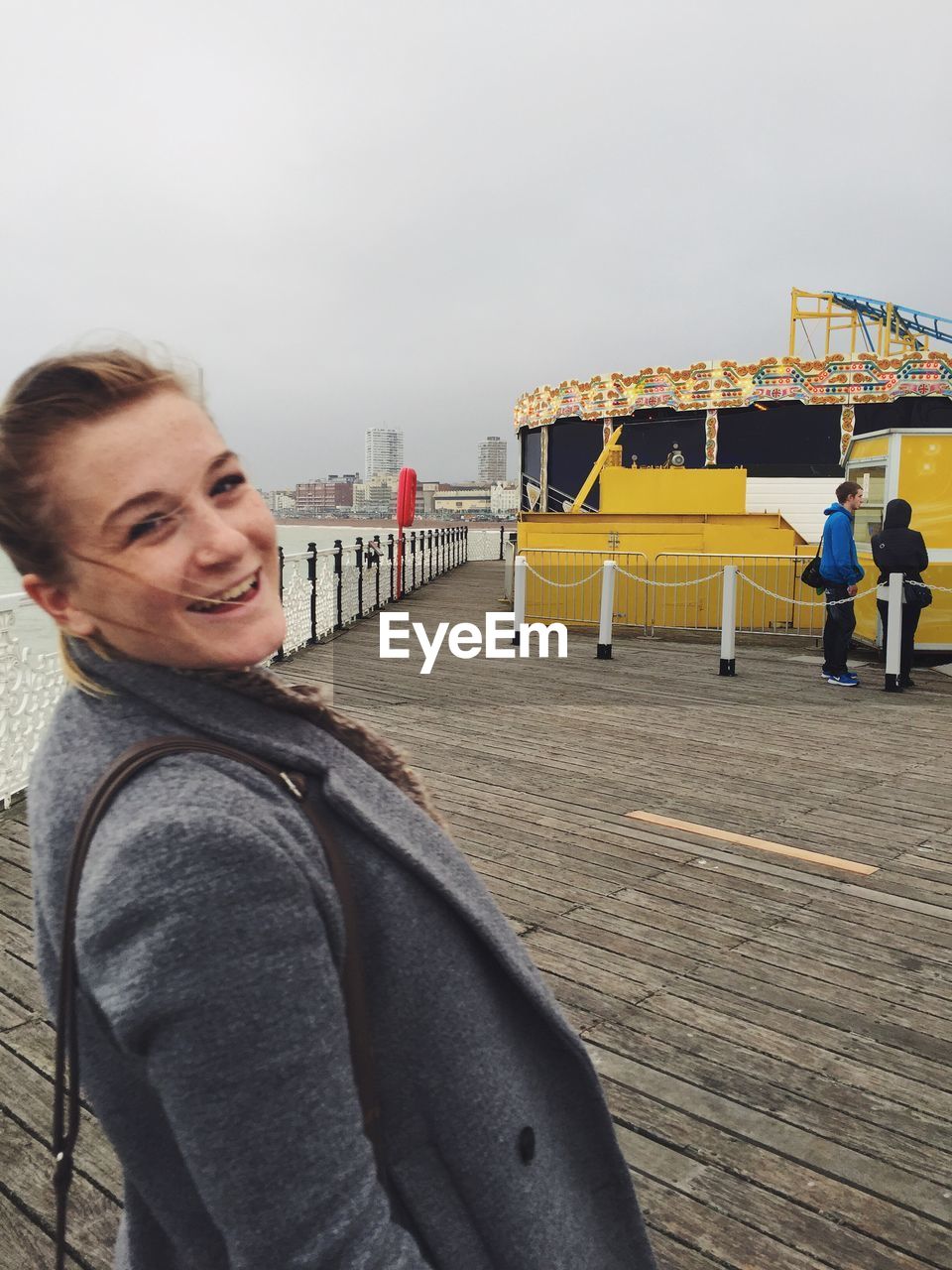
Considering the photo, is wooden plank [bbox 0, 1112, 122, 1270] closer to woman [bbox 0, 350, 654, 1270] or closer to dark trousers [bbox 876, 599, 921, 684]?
woman [bbox 0, 350, 654, 1270]

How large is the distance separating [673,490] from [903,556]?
6.55 metres

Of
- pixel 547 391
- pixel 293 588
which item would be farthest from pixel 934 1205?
pixel 547 391

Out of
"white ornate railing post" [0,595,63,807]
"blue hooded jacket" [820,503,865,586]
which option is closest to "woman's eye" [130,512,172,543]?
"white ornate railing post" [0,595,63,807]

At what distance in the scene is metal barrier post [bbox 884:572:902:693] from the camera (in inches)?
373

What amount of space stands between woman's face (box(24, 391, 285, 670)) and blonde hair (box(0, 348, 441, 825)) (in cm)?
1

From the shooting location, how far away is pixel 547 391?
2733 centimetres

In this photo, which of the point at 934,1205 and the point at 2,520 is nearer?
the point at 2,520

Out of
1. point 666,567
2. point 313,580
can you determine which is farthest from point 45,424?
point 666,567

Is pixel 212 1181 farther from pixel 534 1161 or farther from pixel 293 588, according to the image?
pixel 293 588

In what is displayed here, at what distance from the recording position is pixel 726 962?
3783 mm

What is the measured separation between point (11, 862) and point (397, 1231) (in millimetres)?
4401

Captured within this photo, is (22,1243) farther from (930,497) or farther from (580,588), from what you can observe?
(580,588)

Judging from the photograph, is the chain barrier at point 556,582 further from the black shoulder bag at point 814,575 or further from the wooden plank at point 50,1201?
the wooden plank at point 50,1201

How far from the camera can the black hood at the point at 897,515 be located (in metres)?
9.69
